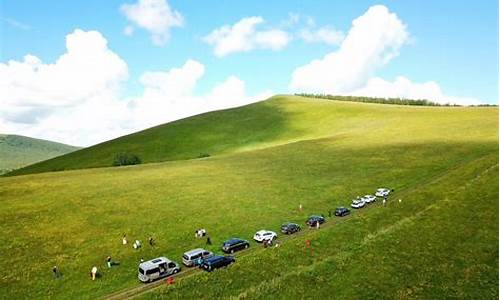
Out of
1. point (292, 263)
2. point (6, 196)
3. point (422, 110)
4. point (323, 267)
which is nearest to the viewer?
point (323, 267)

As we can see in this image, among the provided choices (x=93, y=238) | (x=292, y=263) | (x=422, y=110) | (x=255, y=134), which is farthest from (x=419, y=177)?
→ (x=422, y=110)

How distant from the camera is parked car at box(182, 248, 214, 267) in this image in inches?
1842

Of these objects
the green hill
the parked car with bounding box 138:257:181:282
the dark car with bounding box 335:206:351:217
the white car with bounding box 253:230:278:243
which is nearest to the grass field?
the parked car with bounding box 138:257:181:282

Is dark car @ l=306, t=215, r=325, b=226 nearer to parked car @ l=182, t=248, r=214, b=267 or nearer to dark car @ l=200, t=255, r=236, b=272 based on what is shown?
dark car @ l=200, t=255, r=236, b=272

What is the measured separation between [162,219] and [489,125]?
8668cm

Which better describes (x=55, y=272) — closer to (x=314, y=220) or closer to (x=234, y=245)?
(x=234, y=245)

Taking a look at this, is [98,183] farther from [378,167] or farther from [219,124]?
[219,124]

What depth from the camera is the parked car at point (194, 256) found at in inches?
1842

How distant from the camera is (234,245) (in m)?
49.9

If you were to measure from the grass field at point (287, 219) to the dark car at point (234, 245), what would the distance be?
3.24 metres

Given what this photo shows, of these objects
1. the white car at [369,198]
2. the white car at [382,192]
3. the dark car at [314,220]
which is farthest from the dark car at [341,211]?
the white car at [382,192]

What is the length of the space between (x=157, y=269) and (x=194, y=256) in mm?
4605

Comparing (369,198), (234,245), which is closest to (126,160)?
(369,198)

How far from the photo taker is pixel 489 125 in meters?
106
